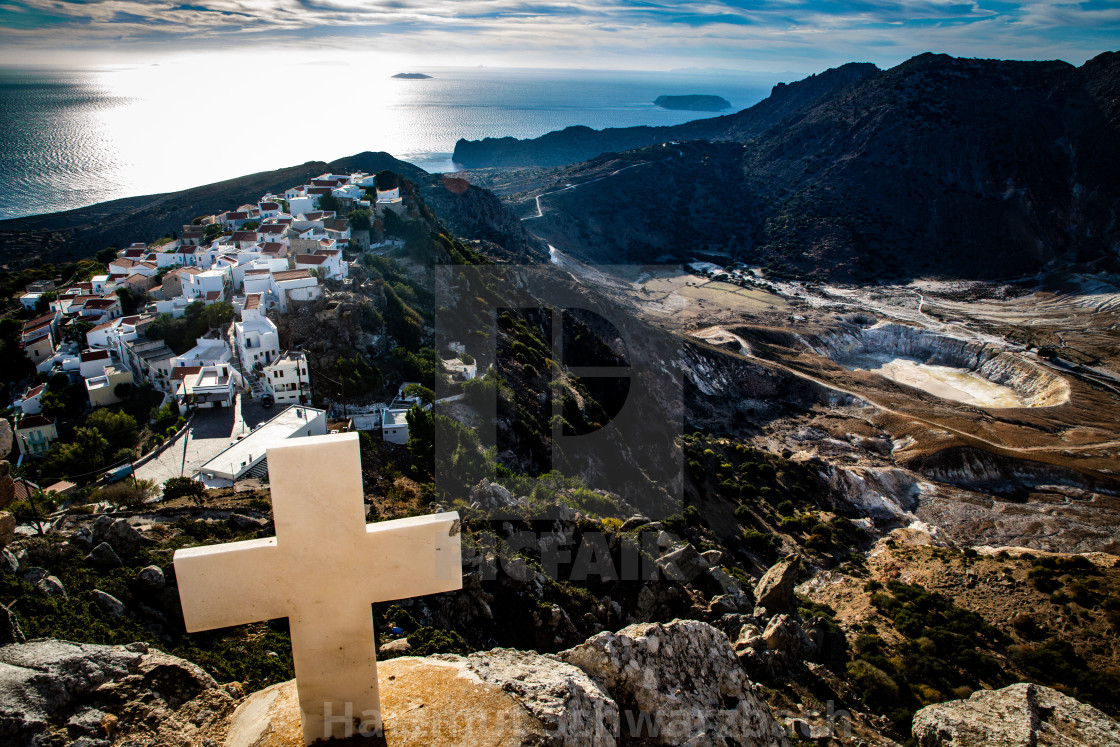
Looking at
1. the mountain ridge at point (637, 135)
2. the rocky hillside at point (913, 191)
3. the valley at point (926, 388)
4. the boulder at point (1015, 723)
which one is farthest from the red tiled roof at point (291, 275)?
the mountain ridge at point (637, 135)

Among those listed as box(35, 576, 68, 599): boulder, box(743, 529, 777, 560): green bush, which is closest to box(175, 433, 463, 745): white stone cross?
box(35, 576, 68, 599): boulder

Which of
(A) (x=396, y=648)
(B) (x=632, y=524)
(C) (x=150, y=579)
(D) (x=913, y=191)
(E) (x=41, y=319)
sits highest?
(D) (x=913, y=191)

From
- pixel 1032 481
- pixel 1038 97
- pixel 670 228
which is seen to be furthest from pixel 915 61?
pixel 1032 481

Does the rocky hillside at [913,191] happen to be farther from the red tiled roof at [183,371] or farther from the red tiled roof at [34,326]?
the red tiled roof at [183,371]

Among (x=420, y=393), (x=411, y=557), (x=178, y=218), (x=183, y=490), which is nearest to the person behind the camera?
(x=411, y=557)

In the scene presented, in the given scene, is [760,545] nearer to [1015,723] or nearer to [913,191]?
[1015,723]

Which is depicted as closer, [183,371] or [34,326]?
[183,371]

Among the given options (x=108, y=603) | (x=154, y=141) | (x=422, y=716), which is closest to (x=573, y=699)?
(x=422, y=716)
